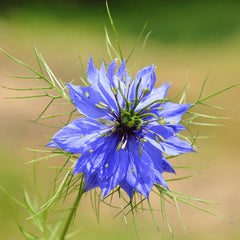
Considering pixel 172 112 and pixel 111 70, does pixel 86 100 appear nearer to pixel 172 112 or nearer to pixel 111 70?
pixel 111 70

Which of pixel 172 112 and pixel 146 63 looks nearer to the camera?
pixel 172 112

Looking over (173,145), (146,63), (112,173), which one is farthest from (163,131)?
(146,63)

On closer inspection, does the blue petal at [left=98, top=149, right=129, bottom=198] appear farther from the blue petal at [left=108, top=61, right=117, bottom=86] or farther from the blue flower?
the blue petal at [left=108, top=61, right=117, bottom=86]

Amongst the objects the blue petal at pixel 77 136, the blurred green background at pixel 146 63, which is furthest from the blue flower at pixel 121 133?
the blurred green background at pixel 146 63

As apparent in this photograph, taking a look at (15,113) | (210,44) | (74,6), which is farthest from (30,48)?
(210,44)

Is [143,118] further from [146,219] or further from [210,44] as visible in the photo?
[210,44]

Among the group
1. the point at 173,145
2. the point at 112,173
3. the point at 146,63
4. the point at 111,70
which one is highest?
the point at 146,63

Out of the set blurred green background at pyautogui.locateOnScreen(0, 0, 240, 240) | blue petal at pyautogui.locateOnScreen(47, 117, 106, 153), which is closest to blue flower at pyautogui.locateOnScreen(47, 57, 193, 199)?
blue petal at pyautogui.locateOnScreen(47, 117, 106, 153)
